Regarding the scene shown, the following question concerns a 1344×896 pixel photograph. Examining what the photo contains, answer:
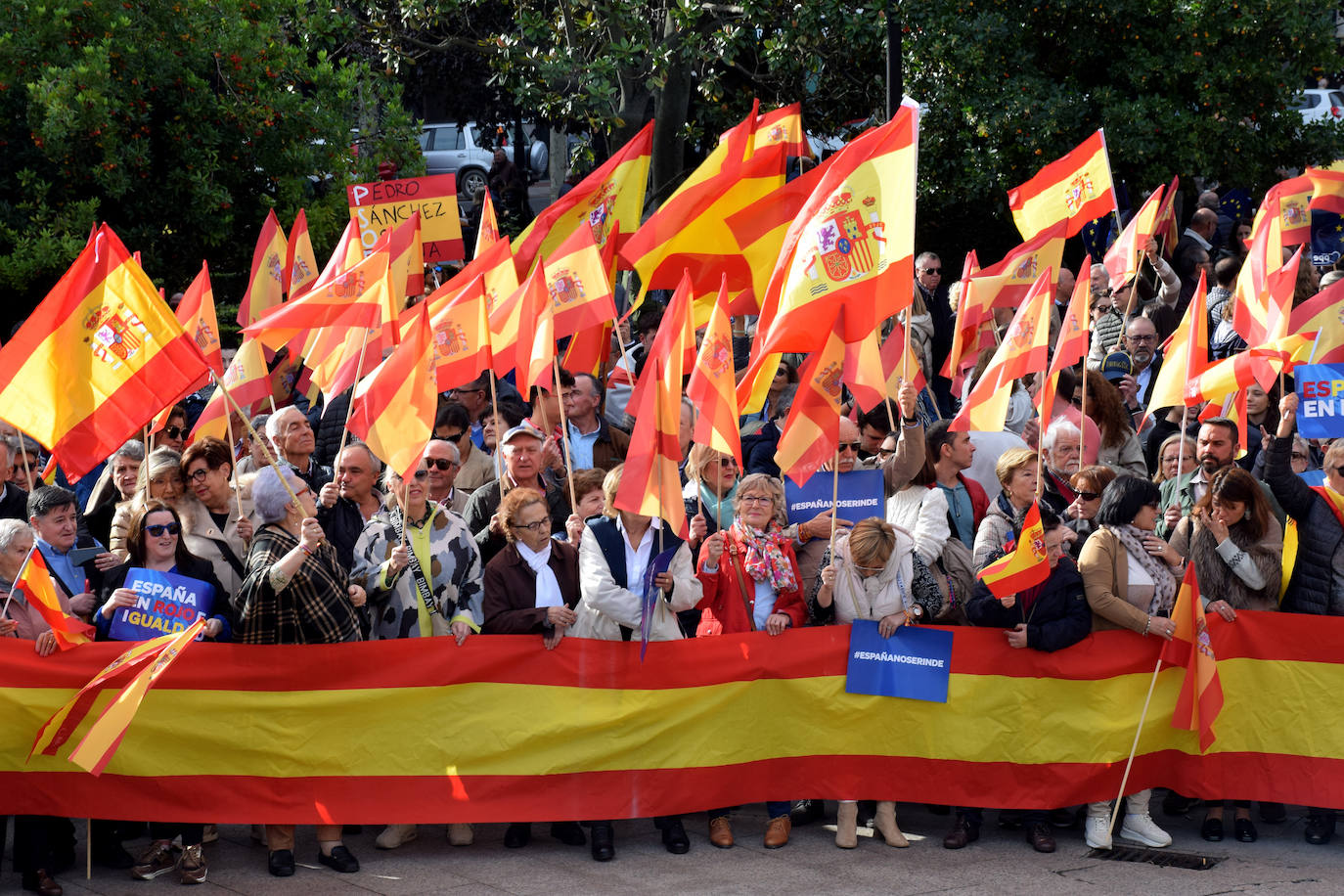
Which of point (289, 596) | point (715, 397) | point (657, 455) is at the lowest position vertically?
point (289, 596)

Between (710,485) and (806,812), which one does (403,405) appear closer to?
(710,485)

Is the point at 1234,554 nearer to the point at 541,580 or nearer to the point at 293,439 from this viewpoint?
the point at 541,580

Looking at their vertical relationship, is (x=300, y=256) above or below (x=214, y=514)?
above

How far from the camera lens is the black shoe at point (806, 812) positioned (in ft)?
27.5

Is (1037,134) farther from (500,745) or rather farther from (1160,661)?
(500,745)

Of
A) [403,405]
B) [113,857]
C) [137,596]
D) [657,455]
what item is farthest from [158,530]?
[657,455]

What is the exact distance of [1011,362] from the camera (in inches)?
381

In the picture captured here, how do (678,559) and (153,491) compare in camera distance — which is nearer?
(678,559)

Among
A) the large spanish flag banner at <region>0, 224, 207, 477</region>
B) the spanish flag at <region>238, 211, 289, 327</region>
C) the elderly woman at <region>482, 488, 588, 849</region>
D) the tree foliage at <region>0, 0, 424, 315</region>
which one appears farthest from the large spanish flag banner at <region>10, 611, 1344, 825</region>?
the tree foliage at <region>0, 0, 424, 315</region>

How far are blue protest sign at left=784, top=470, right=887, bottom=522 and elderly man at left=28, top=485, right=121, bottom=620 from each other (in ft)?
10.6

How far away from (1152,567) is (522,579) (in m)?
2.97

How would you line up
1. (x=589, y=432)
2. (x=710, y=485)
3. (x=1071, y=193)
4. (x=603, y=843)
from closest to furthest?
(x=603, y=843), (x=710, y=485), (x=589, y=432), (x=1071, y=193)

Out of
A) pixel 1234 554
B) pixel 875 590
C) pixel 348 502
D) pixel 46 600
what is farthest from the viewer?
pixel 348 502

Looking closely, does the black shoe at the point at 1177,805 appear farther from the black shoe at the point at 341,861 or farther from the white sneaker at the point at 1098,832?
the black shoe at the point at 341,861
